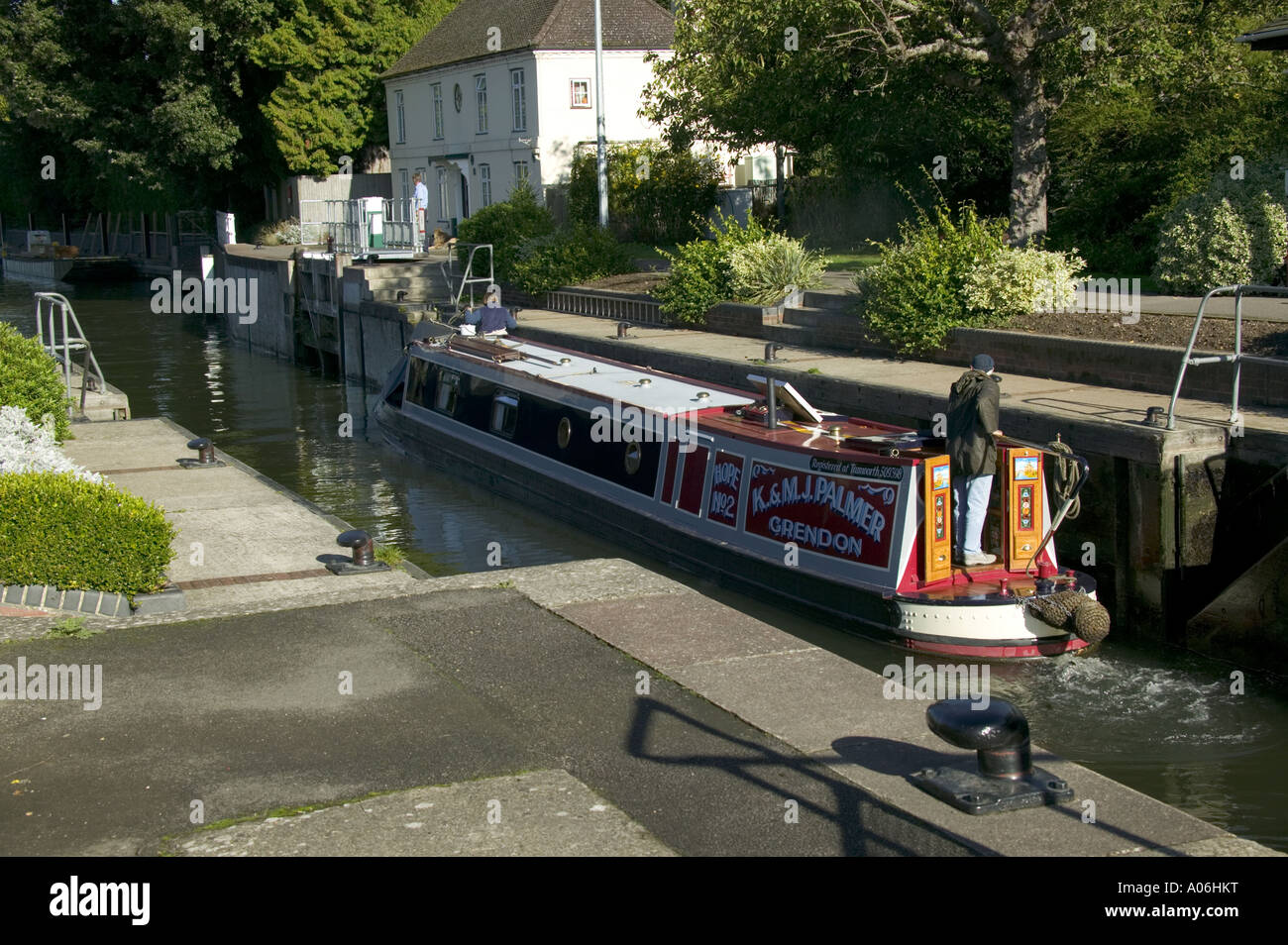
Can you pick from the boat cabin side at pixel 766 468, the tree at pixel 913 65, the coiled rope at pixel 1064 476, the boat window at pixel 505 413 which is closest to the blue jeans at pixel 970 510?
the boat cabin side at pixel 766 468

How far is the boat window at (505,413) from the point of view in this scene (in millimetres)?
18750

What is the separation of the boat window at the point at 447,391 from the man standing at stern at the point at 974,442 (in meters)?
10.2

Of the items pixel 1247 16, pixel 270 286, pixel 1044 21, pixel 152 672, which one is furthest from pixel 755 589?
pixel 270 286

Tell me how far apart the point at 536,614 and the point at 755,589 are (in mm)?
5411

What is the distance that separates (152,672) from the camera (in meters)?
7.77

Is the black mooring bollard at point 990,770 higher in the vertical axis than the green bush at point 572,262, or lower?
lower

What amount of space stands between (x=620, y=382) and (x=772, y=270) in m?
7.79

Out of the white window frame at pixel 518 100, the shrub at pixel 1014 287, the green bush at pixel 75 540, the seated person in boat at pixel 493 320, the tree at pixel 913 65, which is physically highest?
the white window frame at pixel 518 100

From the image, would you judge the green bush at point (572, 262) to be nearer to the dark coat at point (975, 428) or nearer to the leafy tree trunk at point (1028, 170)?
the leafy tree trunk at point (1028, 170)

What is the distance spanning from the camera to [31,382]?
1562 centimetres

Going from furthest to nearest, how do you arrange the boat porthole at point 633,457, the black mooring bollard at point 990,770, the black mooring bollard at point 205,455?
the black mooring bollard at point 205,455
the boat porthole at point 633,457
the black mooring bollard at point 990,770

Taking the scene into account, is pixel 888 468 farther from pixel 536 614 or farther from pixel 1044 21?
pixel 1044 21
